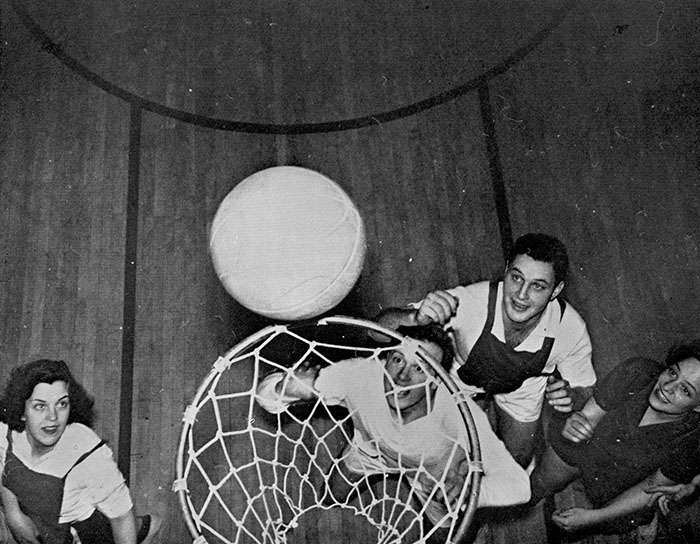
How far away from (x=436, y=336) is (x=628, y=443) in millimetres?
863

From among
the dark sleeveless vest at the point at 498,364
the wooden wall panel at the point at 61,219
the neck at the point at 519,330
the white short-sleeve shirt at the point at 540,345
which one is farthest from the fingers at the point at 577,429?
the wooden wall panel at the point at 61,219

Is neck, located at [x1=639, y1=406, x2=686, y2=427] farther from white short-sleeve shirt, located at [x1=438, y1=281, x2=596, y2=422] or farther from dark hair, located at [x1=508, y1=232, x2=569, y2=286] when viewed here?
dark hair, located at [x1=508, y1=232, x2=569, y2=286]

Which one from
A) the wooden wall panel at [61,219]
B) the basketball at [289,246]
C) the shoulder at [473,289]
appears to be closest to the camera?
the basketball at [289,246]

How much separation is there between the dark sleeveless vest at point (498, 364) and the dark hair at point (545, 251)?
0.30 m

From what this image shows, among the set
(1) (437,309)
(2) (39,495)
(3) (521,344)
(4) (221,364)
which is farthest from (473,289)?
(2) (39,495)

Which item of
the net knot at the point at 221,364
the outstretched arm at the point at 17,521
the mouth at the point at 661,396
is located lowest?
the outstretched arm at the point at 17,521

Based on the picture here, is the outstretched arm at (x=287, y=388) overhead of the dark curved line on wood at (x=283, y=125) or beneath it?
beneath

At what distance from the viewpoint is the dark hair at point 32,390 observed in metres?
3.11

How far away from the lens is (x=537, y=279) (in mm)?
3342

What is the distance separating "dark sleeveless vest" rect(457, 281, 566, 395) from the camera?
330 cm

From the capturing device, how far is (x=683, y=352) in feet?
10.6

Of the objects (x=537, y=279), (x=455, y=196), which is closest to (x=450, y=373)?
(x=537, y=279)

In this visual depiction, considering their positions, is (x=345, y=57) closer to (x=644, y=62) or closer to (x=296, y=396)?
(x=644, y=62)

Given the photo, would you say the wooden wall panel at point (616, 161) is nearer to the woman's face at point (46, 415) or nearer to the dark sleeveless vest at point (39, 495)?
the woman's face at point (46, 415)
